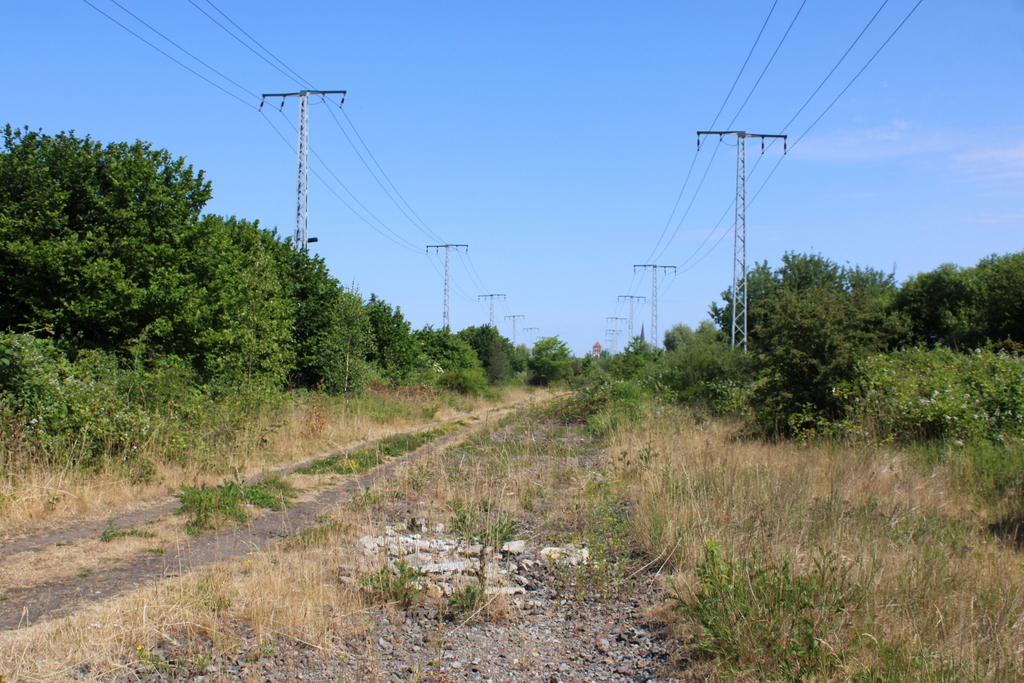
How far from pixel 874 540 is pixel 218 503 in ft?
23.1

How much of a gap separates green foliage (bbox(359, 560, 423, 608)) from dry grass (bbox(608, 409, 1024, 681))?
2073 mm

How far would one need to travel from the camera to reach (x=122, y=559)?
6887 mm

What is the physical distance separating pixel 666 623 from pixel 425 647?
1.69 metres

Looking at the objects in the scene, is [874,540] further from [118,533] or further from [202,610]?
[118,533]

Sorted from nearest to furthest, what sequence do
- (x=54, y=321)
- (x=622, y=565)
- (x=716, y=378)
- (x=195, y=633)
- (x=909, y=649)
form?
(x=909, y=649)
(x=195, y=633)
(x=622, y=565)
(x=54, y=321)
(x=716, y=378)

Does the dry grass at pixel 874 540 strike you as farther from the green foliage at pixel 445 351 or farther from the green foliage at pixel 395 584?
the green foliage at pixel 445 351

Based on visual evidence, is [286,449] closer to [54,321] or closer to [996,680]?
[54,321]

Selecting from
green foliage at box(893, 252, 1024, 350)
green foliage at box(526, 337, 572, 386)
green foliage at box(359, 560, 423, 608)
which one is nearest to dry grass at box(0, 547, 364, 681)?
green foliage at box(359, 560, 423, 608)

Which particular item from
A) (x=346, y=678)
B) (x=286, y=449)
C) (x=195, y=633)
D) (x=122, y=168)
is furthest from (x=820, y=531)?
(x=122, y=168)

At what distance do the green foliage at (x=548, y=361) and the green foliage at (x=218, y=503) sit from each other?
48.9m

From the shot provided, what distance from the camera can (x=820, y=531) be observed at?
6.32 m

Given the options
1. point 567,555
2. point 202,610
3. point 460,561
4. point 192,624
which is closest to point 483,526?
point 460,561

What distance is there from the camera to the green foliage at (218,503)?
8211mm

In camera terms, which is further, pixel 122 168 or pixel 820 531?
pixel 122 168
